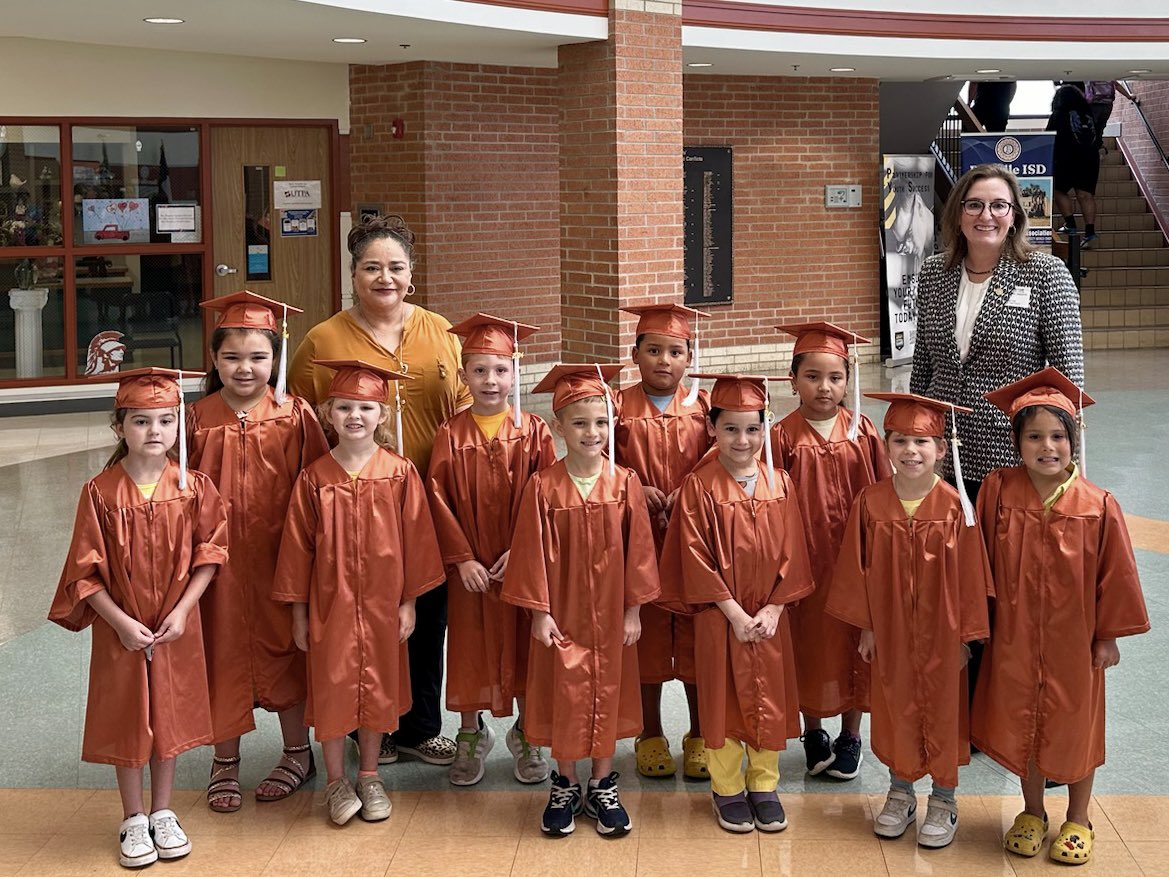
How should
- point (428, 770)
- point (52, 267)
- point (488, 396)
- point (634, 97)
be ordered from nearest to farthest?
point (488, 396), point (428, 770), point (634, 97), point (52, 267)

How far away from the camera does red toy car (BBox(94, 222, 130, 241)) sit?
12.4m

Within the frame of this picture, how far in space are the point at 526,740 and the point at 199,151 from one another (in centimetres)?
948

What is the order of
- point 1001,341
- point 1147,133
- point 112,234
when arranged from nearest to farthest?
point 1001,341
point 112,234
point 1147,133

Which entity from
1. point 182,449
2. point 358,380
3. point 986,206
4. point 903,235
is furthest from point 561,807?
point 903,235

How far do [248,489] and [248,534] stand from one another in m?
0.14

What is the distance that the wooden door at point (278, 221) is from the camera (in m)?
12.8

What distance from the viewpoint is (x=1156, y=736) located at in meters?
5.04

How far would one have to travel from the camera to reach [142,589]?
13.4ft

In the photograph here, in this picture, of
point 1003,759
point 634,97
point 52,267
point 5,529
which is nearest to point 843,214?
point 634,97

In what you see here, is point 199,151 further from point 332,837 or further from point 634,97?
point 332,837

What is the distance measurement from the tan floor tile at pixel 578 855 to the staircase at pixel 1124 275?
13390 mm

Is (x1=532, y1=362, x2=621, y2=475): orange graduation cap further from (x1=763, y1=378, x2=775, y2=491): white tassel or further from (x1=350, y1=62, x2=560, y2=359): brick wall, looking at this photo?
(x1=350, y1=62, x2=560, y2=359): brick wall

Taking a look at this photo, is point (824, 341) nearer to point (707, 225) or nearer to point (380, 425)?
point (380, 425)

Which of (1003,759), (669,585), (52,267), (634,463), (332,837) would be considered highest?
(52,267)
